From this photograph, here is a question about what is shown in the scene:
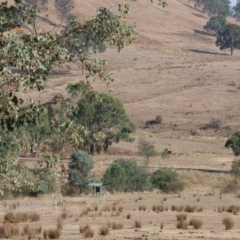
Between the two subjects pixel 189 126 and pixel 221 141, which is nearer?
pixel 221 141

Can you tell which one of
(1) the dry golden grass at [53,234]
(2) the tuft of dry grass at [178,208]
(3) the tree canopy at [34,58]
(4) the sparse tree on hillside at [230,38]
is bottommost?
(2) the tuft of dry grass at [178,208]

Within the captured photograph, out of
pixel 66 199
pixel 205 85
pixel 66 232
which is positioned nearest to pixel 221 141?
pixel 205 85

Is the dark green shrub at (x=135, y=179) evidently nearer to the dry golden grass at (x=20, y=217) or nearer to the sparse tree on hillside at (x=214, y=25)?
the dry golden grass at (x=20, y=217)

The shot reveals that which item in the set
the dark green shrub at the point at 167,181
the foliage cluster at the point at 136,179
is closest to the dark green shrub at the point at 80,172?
the foliage cluster at the point at 136,179

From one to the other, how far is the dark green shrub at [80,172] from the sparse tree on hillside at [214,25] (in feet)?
460

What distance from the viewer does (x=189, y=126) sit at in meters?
100

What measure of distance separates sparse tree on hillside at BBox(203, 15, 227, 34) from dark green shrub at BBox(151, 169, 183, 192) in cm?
13638

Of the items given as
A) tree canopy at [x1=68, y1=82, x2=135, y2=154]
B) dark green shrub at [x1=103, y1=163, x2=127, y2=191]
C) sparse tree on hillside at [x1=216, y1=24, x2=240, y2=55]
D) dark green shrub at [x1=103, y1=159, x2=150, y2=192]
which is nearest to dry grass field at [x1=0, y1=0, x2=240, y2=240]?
tree canopy at [x1=68, y1=82, x2=135, y2=154]

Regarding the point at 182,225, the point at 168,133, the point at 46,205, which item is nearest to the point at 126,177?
the point at 46,205

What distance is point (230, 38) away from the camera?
538 ft

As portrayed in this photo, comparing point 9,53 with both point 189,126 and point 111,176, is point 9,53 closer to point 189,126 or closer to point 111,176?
point 111,176

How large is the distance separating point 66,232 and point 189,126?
73120 millimetres

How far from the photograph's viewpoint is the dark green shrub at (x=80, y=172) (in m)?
53.8

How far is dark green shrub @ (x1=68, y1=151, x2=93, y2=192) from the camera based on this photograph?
176 feet
